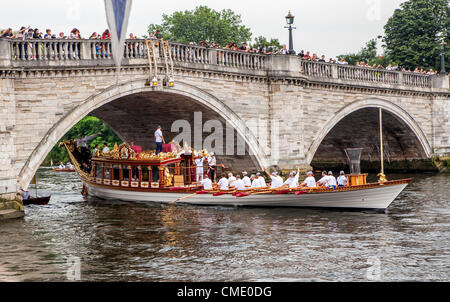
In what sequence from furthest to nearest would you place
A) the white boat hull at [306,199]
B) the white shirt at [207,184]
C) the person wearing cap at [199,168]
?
the person wearing cap at [199,168] < the white shirt at [207,184] < the white boat hull at [306,199]

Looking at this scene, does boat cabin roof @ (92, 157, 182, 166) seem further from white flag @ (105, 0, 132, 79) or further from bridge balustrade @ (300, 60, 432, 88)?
white flag @ (105, 0, 132, 79)

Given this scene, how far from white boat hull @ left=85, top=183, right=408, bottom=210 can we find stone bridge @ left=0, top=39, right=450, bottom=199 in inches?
144

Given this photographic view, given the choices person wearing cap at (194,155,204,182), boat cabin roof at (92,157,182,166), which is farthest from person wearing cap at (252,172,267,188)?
boat cabin roof at (92,157,182,166)

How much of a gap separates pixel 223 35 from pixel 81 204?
3276 centimetres

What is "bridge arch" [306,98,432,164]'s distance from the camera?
26375mm

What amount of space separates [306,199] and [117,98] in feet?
23.6

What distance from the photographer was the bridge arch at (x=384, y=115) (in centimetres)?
2638

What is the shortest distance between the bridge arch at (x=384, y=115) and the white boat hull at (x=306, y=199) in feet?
20.3

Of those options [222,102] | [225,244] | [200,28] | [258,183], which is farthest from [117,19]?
[200,28]

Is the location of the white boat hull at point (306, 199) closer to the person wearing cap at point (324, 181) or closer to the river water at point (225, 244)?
the river water at point (225, 244)

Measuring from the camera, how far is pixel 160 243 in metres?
14.3

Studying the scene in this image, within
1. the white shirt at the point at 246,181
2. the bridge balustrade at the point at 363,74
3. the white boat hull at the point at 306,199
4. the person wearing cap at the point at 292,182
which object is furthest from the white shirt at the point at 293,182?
the bridge balustrade at the point at 363,74

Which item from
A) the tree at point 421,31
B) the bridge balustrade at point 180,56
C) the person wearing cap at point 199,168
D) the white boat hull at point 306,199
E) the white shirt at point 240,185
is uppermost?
the tree at point 421,31
